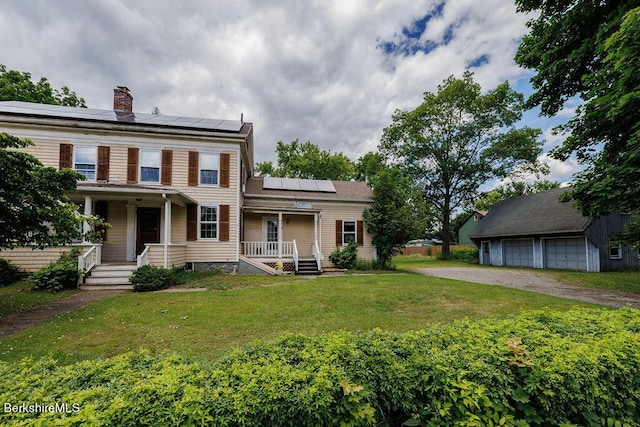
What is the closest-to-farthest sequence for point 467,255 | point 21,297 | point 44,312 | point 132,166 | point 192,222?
point 44,312
point 21,297
point 132,166
point 192,222
point 467,255

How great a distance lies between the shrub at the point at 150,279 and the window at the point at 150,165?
4.35 m

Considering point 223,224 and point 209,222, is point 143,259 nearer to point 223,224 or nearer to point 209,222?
point 209,222

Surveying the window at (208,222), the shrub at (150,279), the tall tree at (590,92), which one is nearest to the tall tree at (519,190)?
the tall tree at (590,92)

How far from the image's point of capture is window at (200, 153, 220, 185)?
40.8 feet

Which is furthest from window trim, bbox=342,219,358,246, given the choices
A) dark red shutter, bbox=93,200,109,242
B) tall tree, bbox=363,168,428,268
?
dark red shutter, bbox=93,200,109,242

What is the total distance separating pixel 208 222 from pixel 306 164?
2086cm

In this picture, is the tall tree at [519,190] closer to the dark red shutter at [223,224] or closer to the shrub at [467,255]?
the shrub at [467,255]

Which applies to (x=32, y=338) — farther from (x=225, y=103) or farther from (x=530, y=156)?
(x=530, y=156)

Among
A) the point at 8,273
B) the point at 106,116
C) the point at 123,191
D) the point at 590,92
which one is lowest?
the point at 8,273

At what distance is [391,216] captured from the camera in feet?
49.0

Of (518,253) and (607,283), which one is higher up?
(518,253)

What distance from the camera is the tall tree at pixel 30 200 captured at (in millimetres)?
5688

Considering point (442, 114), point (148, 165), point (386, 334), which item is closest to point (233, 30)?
point (148, 165)

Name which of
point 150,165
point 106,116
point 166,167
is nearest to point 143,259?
point 166,167
